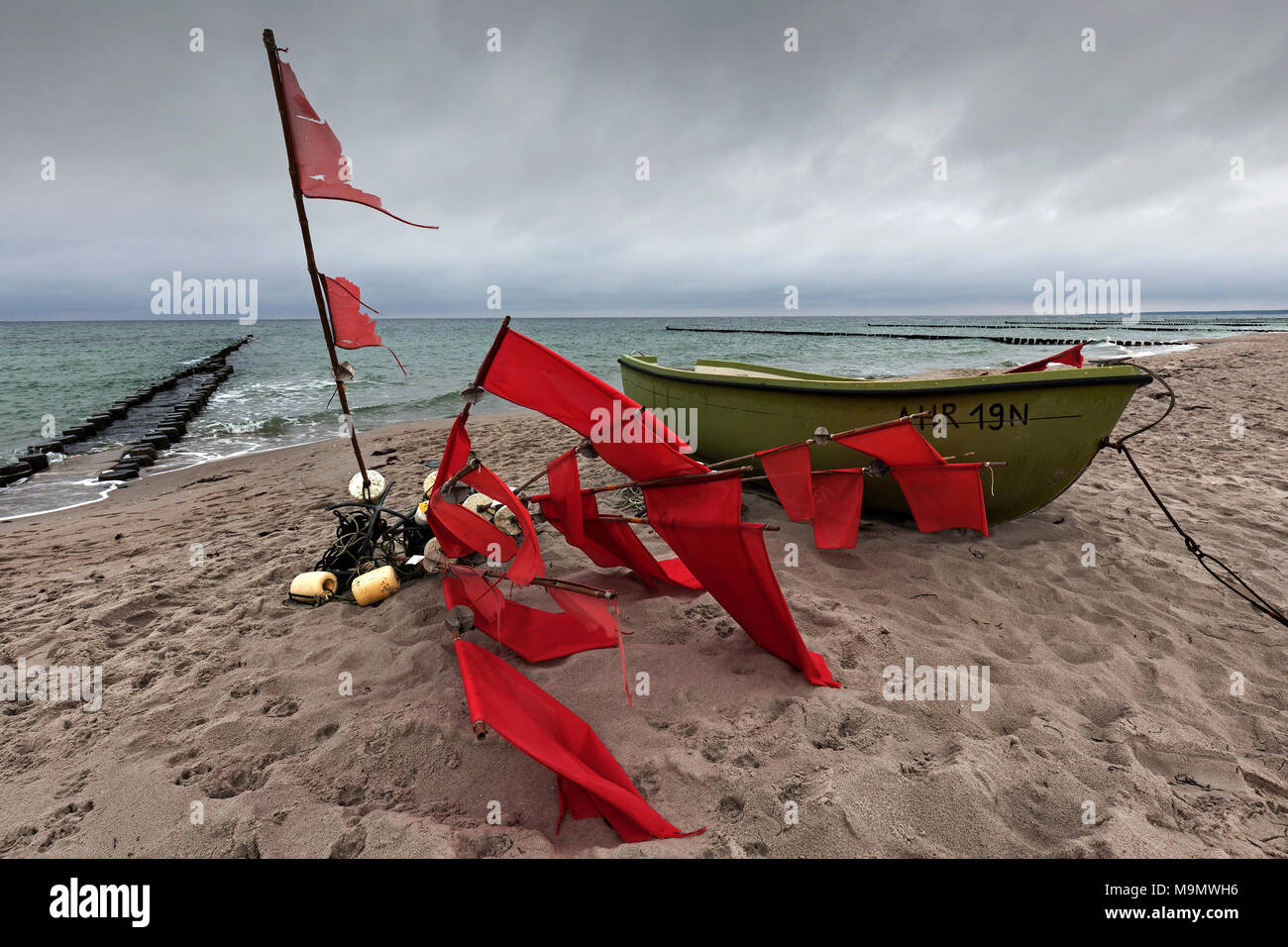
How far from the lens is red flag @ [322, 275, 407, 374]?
12.0 feet

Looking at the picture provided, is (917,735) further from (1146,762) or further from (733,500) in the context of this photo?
(733,500)

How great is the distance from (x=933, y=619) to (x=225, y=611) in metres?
4.73

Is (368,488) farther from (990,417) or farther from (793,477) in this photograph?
(990,417)

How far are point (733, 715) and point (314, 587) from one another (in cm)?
300

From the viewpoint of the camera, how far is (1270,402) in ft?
30.6

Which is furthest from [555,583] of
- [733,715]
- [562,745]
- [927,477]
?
[927,477]

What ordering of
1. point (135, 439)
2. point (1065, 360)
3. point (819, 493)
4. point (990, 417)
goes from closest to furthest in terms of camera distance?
point (819, 493) → point (990, 417) → point (1065, 360) → point (135, 439)

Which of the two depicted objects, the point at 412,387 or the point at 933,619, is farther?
the point at 412,387

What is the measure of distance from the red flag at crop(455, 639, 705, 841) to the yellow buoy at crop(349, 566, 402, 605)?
169 cm

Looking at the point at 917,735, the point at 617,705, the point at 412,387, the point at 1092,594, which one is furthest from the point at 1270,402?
the point at 412,387

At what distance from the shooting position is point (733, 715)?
8.65 feet

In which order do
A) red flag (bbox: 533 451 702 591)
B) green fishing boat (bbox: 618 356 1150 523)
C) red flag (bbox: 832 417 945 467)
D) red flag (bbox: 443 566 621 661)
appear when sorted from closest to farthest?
red flag (bbox: 533 451 702 591) → red flag (bbox: 443 566 621 661) → red flag (bbox: 832 417 945 467) → green fishing boat (bbox: 618 356 1150 523)

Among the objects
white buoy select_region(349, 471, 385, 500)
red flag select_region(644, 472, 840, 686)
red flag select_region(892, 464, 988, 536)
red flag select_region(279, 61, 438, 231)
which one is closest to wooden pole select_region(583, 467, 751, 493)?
red flag select_region(644, 472, 840, 686)

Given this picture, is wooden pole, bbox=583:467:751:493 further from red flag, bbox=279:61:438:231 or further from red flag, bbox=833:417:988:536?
red flag, bbox=279:61:438:231
